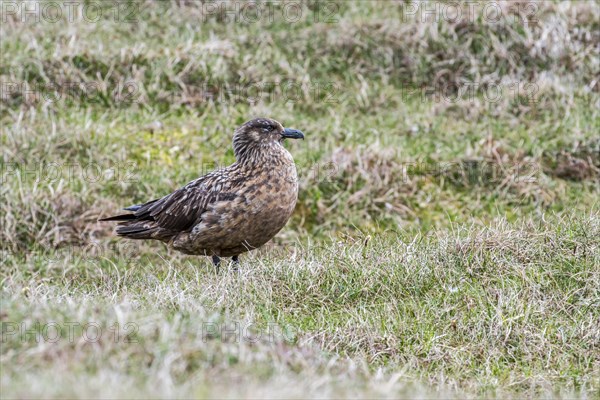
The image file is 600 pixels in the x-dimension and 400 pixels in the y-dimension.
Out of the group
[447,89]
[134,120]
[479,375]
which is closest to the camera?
[479,375]

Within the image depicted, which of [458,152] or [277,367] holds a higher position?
[277,367]

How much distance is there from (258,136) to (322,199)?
7.01ft

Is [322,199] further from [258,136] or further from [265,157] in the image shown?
[265,157]

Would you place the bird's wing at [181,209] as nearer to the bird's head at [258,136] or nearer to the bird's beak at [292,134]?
the bird's head at [258,136]

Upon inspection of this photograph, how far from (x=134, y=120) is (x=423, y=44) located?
3615 mm

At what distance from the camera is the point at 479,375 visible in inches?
191

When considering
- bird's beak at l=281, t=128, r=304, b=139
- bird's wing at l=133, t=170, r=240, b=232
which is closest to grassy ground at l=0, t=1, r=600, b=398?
bird's wing at l=133, t=170, r=240, b=232

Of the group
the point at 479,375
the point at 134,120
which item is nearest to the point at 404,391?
the point at 479,375

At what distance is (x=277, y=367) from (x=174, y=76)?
6845mm

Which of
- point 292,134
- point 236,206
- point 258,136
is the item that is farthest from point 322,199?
point 236,206

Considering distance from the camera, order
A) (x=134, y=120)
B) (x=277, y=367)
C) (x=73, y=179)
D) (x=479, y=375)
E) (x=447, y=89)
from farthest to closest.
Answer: (x=447, y=89)
(x=134, y=120)
(x=73, y=179)
(x=479, y=375)
(x=277, y=367)

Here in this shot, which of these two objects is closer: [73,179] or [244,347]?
[244,347]

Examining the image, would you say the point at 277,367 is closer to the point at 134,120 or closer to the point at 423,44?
the point at 134,120

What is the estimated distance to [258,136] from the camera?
273 inches
